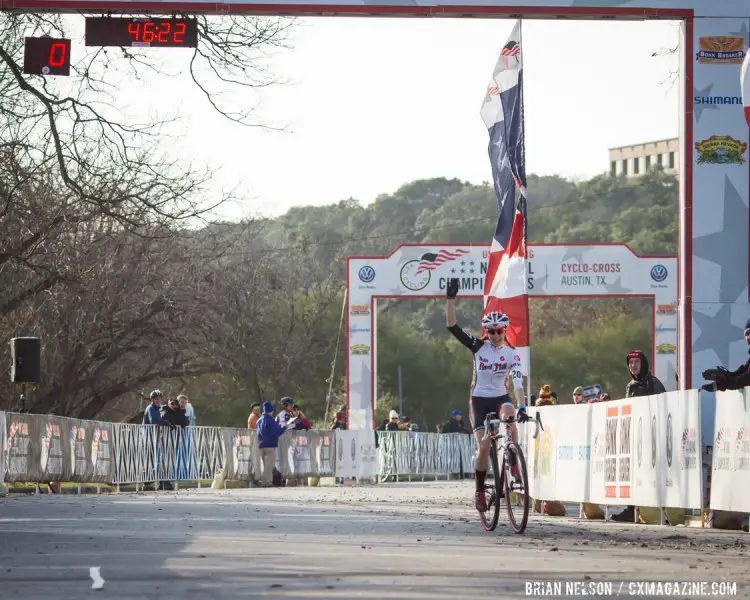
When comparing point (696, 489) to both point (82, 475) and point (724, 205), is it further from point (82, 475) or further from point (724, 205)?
point (82, 475)

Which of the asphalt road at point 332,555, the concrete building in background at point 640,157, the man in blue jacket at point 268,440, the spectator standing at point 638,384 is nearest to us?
the asphalt road at point 332,555

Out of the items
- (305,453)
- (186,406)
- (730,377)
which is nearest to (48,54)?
(730,377)

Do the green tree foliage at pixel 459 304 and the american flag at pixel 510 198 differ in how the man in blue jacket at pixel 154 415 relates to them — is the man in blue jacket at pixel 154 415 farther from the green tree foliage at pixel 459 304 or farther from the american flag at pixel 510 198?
the green tree foliage at pixel 459 304

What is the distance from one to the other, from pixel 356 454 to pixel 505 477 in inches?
1023

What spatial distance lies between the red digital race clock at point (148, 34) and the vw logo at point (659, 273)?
2512 cm

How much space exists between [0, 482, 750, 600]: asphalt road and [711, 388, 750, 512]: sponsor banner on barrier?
313 mm

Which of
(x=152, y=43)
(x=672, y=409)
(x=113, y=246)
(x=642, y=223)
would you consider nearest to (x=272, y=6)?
(x=152, y=43)

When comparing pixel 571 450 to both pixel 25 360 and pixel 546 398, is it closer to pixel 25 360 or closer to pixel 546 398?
pixel 546 398

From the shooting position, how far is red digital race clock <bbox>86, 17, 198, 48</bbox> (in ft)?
64.7

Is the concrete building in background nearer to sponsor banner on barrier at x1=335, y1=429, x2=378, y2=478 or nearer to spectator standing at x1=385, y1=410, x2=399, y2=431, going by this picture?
spectator standing at x1=385, y1=410, x2=399, y2=431

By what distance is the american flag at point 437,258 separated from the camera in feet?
141

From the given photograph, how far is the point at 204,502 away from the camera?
2078 centimetres

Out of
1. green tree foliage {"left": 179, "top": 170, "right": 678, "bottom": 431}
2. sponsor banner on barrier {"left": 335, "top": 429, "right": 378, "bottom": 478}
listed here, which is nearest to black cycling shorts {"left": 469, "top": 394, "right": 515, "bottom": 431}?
sponsor banner on barrier {"left": 335, "top": 429, "right": 378, "bottom": 478}

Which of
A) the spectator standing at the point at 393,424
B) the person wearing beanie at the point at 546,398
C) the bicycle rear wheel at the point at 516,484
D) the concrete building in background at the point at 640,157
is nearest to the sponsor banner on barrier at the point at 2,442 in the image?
the person wearing beanie at the point at 546,398
